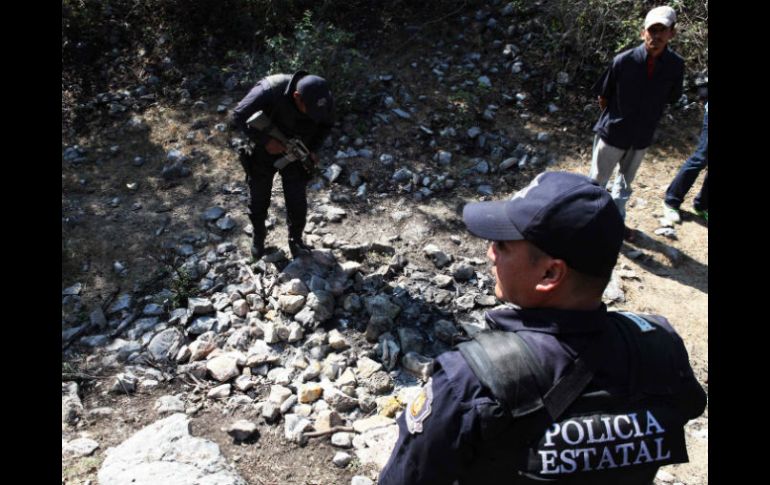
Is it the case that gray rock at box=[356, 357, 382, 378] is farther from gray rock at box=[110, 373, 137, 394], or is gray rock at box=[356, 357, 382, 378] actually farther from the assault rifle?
the assault rifle

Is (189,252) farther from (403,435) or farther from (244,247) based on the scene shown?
(403,435)

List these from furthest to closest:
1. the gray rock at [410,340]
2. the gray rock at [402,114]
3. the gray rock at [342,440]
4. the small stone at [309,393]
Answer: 1. the gray rock at [402,114]
2. the gray rock at [410,340]
3. the small stone at [309,393]
4. the gray rock at [342,440]

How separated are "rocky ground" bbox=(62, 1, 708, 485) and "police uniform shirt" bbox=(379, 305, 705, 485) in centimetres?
162

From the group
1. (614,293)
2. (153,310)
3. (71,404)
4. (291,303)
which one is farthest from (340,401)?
(614,293)

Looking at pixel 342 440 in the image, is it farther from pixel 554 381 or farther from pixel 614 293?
pixel 614 293

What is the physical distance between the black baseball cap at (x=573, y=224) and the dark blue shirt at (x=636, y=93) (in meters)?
3.34

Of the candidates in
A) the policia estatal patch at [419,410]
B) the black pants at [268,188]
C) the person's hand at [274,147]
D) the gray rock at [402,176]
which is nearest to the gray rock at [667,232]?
the gray rock at [402,176]

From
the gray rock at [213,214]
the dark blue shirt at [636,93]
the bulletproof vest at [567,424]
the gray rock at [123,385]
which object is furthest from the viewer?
the gray rock at [213,214]

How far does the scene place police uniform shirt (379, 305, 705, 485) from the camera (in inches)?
49.2

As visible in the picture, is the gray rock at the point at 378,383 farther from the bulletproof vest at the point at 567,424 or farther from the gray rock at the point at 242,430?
the bulletproof vest at the point at 567,424

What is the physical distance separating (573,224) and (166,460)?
231cm

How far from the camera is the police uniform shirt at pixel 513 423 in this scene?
125 centimetres

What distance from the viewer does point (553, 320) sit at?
134 cm

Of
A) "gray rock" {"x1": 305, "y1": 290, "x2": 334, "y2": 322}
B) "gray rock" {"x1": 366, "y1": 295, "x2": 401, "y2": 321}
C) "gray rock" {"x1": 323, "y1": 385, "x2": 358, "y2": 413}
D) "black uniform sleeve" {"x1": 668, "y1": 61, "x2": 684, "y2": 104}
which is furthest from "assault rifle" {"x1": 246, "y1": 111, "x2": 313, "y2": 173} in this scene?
"black uniform sleeve" {"x1": 668, "y1": 61, "x2": 684, "y2": 104}
